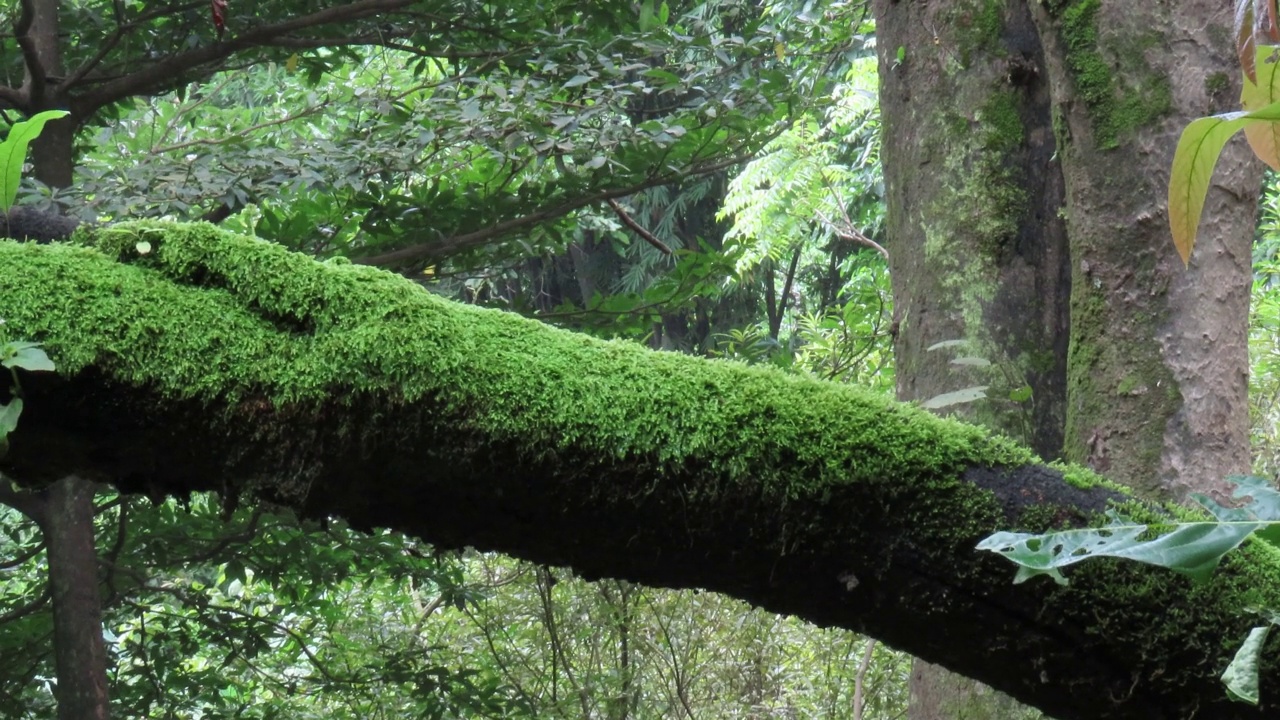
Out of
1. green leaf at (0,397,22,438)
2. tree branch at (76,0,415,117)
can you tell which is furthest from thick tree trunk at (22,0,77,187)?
green leaf at (0,397,22,438)

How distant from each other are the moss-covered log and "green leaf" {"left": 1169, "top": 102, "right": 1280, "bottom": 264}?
0.37 m

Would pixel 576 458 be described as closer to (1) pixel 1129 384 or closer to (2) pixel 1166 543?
(2) pixel 1166 543

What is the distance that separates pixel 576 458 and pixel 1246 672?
696 mm

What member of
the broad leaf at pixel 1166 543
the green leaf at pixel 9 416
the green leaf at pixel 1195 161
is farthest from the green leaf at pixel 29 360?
the green leaf at pixel 1195 161

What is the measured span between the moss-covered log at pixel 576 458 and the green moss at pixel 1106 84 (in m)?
1.05

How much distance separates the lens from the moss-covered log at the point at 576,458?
1.18 m

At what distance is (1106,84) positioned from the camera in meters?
2.11

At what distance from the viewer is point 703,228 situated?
1560 cm

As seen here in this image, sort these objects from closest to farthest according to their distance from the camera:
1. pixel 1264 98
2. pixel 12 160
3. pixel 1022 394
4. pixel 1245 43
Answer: pixel 1264 98, pixel 1245 43, pixel 12 160, pixel 1022 394

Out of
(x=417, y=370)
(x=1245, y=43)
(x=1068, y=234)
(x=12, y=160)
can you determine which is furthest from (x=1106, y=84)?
(x=12, y=160)

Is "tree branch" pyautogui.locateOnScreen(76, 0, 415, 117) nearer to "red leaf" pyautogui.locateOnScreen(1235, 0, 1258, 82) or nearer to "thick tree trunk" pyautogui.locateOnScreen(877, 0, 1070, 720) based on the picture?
"thick tree trunk" pyautogui.locateOnScreen(877, 0, 1070, 720)

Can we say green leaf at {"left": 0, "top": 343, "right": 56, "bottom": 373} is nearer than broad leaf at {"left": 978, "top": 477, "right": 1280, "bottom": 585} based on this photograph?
No

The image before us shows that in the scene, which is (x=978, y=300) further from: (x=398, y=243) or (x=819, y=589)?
(x=398, y=243)

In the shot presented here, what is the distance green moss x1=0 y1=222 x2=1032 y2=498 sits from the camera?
3.86ft
